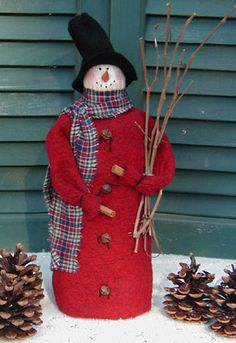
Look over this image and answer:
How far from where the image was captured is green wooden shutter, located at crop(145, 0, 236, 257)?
1.55 metres

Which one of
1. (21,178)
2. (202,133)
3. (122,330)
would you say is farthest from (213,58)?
(122,330)

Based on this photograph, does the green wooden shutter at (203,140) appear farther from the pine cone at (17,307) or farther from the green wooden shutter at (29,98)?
the pine cone at (17,307)

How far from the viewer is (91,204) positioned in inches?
48.6

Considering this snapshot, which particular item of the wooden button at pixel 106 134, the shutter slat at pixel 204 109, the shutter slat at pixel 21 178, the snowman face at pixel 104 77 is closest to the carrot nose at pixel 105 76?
the snowman face at pixel 104 77

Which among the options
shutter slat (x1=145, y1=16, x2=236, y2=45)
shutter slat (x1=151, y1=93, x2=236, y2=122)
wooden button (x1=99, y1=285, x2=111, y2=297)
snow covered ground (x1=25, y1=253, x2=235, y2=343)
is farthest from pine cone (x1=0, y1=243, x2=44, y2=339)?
shutter slat (x1=145, y1=16, x2=236, y2=45)

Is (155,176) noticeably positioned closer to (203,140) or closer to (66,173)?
(66,173)

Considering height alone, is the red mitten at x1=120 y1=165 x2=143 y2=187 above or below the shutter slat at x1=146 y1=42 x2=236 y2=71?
below

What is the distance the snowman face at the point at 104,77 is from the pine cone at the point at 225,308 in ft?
1.65

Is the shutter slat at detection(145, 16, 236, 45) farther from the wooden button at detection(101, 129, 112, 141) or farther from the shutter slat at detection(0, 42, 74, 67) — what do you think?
the wooden button at detection(101, 129, 112, 141)

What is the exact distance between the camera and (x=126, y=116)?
4.30 feet

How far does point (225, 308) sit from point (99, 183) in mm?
390

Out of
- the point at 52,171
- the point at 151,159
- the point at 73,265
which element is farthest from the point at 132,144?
the point at 73,265

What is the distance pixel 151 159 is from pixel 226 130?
0.40 m

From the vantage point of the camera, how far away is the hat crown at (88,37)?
49.3 inches
